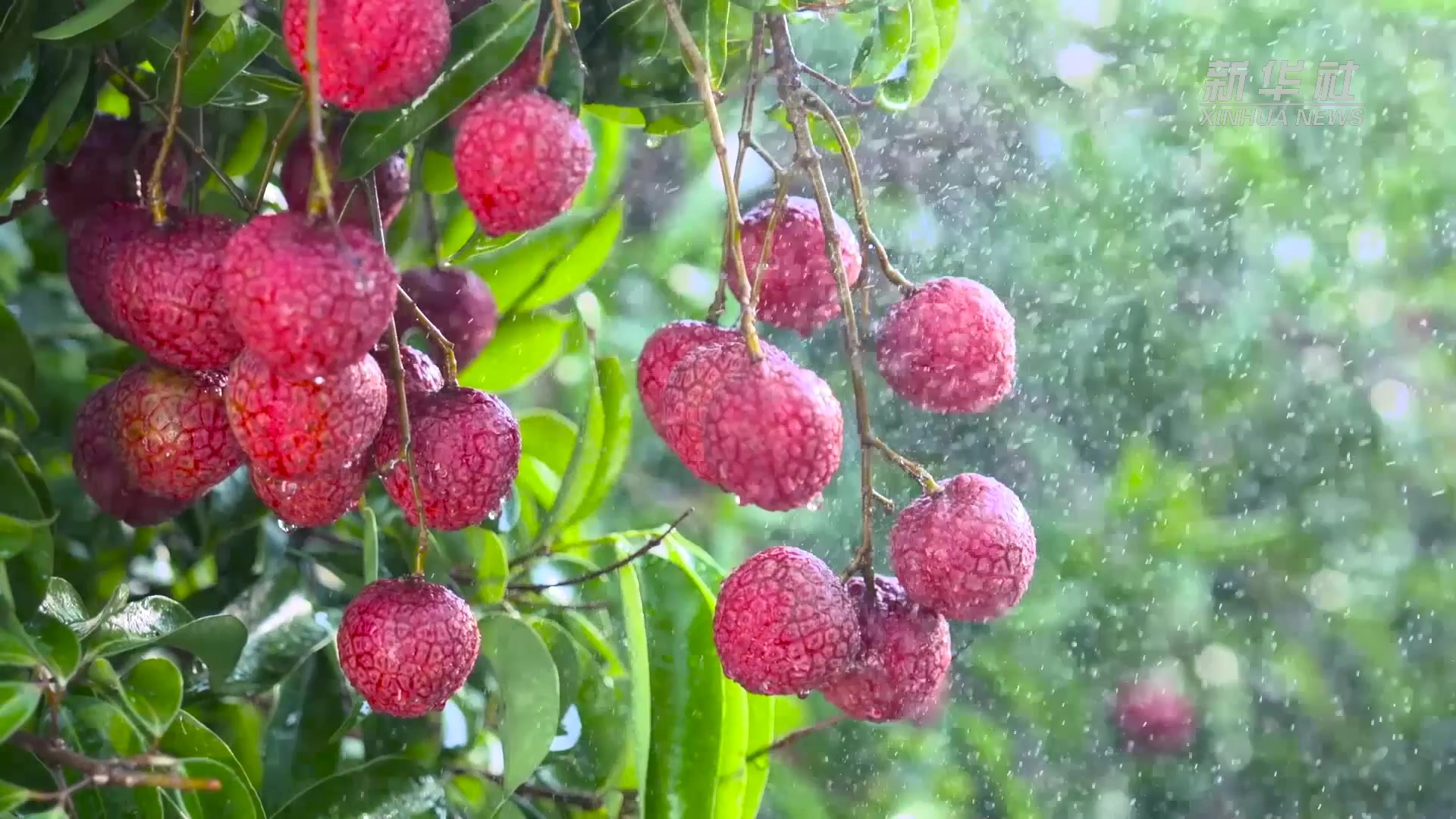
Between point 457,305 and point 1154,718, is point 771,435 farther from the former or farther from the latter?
point 1154,718

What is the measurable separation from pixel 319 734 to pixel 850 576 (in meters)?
0.21

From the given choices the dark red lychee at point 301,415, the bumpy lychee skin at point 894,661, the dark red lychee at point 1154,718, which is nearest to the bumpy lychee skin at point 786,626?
the bumpy lychee skin at point 894,661

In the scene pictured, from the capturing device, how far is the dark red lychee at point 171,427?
0.38 m

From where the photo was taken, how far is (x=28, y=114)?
39cm

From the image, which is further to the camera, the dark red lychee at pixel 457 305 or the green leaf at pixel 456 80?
the dark red lychee at pixel 457 305

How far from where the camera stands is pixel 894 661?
0.40 metres

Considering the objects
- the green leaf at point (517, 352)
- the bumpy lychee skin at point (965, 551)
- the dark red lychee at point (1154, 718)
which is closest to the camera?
the bumpy lychee skin at point (965, 551)

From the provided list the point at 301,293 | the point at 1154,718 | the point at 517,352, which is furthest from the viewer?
the point at 1154,718

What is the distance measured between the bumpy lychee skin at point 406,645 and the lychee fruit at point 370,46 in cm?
14

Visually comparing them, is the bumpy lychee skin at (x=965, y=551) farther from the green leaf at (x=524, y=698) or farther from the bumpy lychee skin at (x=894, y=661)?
the green leaf at (x=524, y=698)

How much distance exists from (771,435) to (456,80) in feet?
0.37

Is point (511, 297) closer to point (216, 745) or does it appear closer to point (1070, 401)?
point (216, 745)

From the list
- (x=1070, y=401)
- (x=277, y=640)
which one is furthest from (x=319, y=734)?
(x=1070, y=401)

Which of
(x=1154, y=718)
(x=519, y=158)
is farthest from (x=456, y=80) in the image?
(x=1154, y=718)
